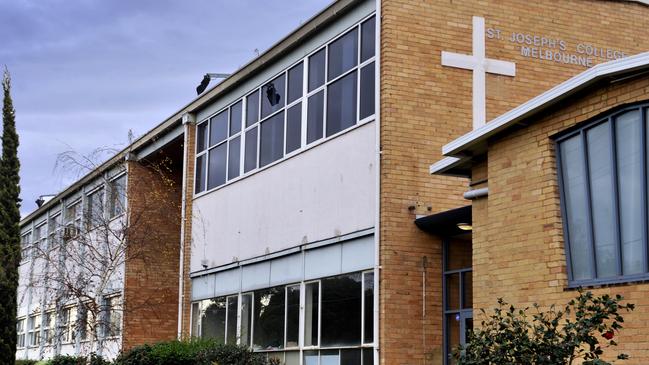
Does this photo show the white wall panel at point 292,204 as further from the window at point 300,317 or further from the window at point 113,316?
the window at point 113,316

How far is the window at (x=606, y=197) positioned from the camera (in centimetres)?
1098

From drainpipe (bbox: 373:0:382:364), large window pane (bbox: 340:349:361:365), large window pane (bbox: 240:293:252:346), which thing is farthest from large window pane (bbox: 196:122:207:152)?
large window pane (bbox: 340:349:361:365)

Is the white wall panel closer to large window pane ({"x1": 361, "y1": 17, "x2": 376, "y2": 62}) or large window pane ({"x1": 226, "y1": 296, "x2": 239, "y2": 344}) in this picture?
large window pane ({"x1": 226, "y1": 296, "x2": 239, "y2": 344})

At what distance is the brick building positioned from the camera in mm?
16438

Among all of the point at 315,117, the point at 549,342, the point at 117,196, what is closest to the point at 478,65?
the point at 315,117

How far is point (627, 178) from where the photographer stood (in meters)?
11.2

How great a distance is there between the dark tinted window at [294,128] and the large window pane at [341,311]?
313cm

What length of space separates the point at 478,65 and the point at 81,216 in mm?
18046

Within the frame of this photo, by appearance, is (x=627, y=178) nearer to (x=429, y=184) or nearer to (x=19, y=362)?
(x=429, y=184)

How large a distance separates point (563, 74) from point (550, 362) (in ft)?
34.6

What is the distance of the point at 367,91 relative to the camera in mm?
17562

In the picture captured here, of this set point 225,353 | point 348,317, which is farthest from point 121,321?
point 348,317

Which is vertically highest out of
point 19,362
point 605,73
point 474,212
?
point 605,73

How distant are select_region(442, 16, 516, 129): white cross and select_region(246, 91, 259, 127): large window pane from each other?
6.45 meters
